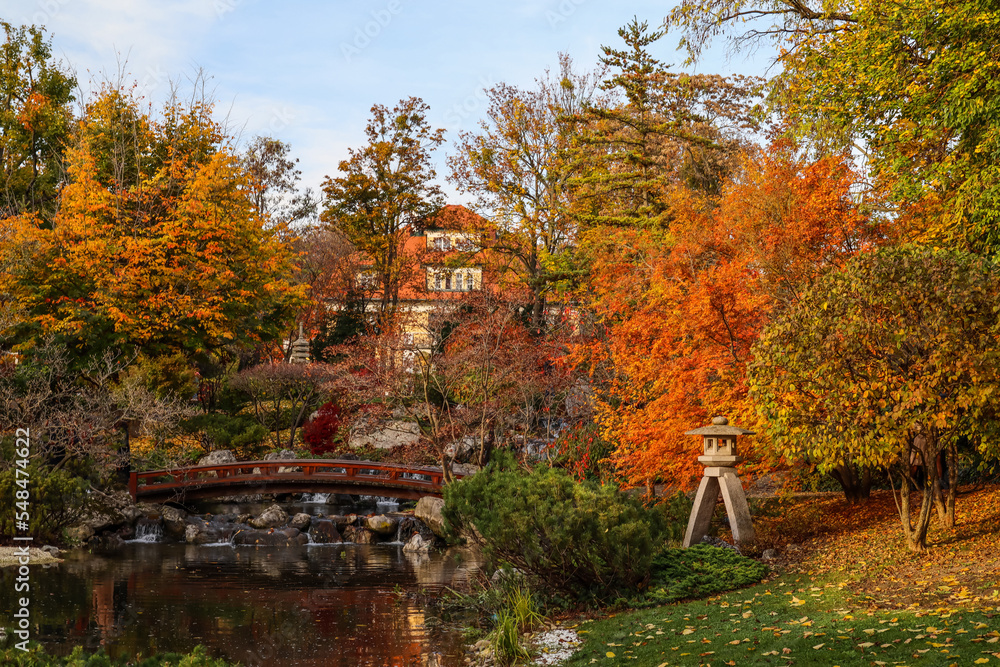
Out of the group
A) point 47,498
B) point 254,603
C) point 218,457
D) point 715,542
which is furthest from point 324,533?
point 715,542

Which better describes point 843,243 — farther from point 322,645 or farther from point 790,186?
Answer: point 322,645

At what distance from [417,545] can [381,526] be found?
2030 mm

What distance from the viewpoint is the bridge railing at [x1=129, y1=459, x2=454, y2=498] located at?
20.7 metres

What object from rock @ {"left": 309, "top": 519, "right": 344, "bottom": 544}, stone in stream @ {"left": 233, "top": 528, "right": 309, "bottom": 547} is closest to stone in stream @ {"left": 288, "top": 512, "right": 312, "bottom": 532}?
rock @ {"left": 309, "top": 519, "right": 344, "bottom": 544}

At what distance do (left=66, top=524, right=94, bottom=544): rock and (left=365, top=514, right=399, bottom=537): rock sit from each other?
6.34 m

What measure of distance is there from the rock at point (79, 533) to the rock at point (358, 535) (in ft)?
19.1

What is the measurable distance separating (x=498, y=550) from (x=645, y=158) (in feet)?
51.9

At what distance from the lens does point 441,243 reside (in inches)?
1316

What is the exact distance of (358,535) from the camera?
2011 cm

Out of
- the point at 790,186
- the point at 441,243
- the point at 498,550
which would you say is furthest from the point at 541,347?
the point at 441,243

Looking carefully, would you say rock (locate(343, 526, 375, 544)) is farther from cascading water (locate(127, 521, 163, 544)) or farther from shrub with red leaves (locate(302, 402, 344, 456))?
shrub with red leaves (locate(302, 402, 344, 456))

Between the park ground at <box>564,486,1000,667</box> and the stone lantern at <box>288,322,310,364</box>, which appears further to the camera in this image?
the stone lantern at <box>288,322,310,364</box>

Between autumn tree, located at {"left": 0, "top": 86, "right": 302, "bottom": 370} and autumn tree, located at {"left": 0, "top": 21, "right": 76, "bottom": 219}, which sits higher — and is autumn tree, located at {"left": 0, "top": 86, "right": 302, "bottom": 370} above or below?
below

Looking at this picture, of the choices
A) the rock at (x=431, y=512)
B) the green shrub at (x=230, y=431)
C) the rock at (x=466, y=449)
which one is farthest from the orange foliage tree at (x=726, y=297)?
the green shrub at (x=230, y=431)
